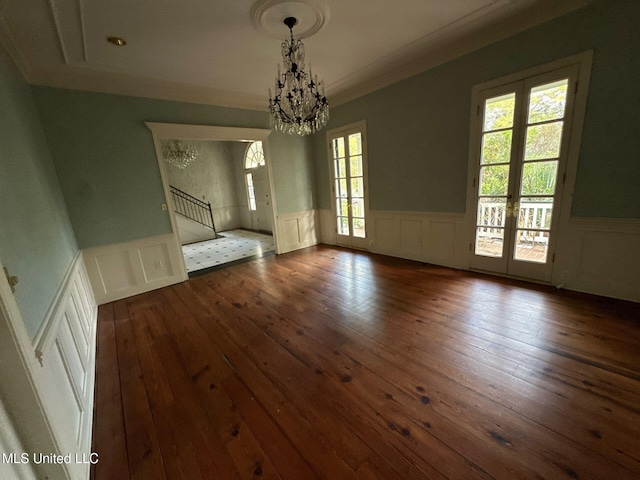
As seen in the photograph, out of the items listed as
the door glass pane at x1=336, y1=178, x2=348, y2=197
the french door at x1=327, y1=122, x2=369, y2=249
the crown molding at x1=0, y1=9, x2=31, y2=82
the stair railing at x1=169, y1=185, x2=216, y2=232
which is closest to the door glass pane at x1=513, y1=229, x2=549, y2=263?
the french door at x1=327, y1=122, x2=369, y2=249

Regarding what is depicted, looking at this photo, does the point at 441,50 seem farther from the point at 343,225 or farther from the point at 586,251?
the point at 343,225

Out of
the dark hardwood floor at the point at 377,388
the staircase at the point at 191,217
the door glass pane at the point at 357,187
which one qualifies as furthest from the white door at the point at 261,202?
the dark hardwood floor at the point at 377,388

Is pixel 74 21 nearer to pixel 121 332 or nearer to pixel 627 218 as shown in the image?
pixel 121 332

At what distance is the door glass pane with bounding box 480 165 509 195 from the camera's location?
120 inches

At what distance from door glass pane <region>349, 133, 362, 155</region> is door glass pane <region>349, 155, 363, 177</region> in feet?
0.29

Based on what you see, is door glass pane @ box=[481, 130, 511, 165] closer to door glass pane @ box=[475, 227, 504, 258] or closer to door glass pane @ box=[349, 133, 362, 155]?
door glass pane @ box=[475, 227, 504, 258]

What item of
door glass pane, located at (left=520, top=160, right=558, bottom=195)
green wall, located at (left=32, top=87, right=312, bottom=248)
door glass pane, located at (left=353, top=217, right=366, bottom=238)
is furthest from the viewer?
door glass pane, located at (left=353, top=217, right=366, bottom=238)

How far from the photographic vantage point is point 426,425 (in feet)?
4.68

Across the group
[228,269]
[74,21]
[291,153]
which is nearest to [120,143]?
[74,21]

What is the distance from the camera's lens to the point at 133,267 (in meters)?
3.59

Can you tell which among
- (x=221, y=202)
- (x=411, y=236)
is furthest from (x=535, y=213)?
(x=221, y=202)

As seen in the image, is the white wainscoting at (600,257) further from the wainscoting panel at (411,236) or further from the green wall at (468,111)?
the wainscoting panel at (411,236)

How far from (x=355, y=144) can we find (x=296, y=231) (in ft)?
6.90

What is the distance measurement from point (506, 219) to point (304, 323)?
108 inches
